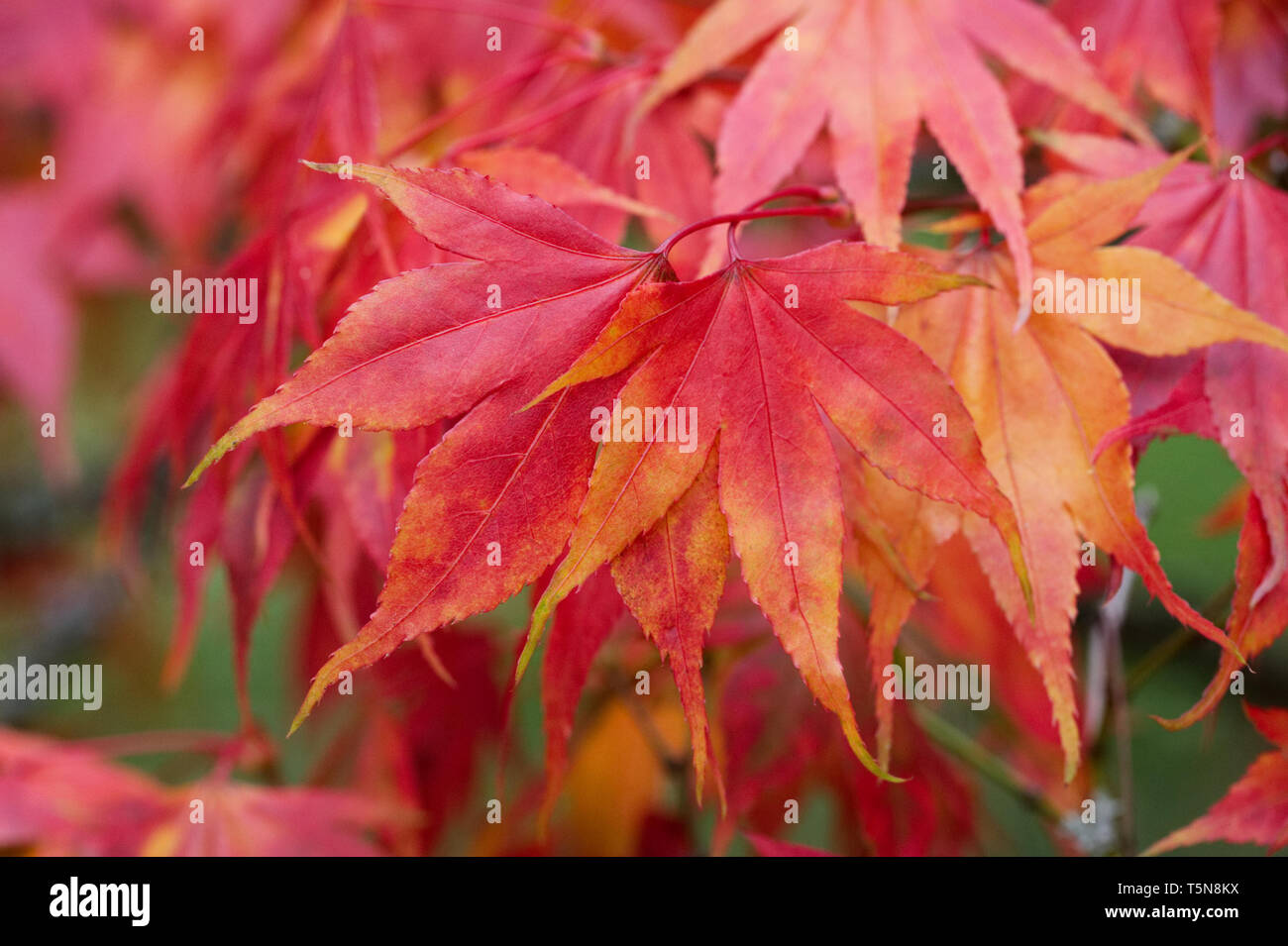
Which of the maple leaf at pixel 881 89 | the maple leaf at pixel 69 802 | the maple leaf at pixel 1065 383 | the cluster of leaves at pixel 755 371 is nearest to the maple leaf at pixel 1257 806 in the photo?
the cluster of leaves at pixel 755 371

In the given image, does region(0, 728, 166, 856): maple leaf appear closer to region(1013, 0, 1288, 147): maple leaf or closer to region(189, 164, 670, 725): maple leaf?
region(189, 164, 670, 725): maple leaf

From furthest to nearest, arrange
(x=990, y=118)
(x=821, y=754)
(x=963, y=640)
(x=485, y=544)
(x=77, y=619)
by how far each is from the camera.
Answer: (x=77, y=619) < (x=963, y=640) < (x=821, y=754) < (x=990, y=118) < (x=485, y=544)

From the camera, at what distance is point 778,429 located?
17.1 inches

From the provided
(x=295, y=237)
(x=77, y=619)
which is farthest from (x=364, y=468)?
(x=77, y=619)

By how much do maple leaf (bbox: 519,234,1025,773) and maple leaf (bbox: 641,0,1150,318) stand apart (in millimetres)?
68

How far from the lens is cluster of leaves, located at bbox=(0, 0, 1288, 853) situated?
42cm

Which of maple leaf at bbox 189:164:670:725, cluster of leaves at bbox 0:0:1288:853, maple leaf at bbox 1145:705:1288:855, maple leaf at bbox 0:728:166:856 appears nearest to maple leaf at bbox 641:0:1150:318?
cluster of leaves at bbox 0:0:1288:853

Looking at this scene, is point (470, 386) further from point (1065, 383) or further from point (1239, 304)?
point (1239, 304)

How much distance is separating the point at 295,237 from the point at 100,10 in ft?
2.37

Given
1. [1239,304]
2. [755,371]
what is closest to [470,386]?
[755,371]

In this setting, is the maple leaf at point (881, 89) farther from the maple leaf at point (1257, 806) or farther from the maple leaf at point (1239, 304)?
the maple leaf at point (1257, 806)

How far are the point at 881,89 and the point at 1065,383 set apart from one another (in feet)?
0.64

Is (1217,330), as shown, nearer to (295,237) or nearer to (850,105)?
(850,105)
